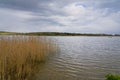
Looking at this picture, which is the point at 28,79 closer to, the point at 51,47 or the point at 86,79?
the point at 86,79

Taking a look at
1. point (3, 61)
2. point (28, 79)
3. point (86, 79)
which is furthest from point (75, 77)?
point (3, 61)

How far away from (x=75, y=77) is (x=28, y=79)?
7.61ft

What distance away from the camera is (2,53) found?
7273 mm

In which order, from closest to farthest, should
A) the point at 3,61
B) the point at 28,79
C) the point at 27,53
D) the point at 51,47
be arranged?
the point at 3,61 < the point at 28,79 < the point at 27,53 < the point at 51,47

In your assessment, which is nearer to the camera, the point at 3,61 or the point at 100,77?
the point at 3,61

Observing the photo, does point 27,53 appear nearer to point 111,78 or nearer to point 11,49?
point 11,49

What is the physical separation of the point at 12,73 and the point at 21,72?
0.38 metres

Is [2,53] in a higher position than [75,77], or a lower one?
higher

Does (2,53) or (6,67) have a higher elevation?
(2,53)

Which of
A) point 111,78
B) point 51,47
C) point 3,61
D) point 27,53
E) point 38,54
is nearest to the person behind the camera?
point 111,78

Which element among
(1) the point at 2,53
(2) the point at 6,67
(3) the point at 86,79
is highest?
(1) the point at 2,53

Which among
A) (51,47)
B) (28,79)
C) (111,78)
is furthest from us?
(51,47)

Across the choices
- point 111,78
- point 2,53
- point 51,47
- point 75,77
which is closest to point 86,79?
point 75,77

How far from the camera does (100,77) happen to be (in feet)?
28.0
